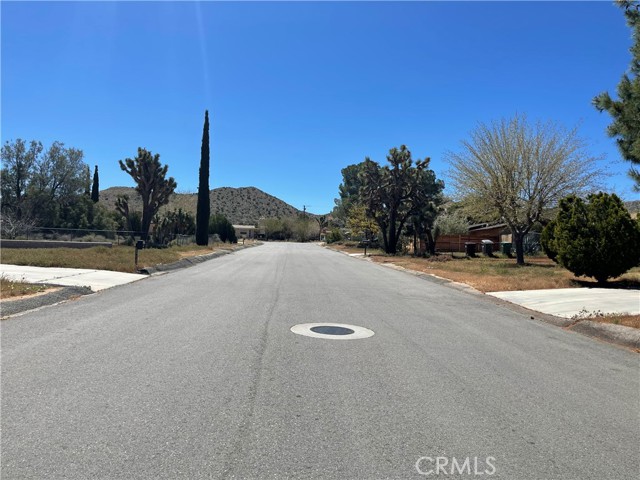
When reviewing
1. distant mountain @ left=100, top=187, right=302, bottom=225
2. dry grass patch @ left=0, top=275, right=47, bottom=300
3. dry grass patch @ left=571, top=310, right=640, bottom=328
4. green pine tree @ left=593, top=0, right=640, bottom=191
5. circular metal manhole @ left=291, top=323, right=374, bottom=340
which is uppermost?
distant mountain @ left=100, top=187, right=302, bottom=225

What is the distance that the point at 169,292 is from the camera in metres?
13.8

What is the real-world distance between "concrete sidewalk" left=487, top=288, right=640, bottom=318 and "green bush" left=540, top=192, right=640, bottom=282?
3.60ft

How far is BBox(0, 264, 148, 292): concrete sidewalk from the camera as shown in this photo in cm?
1461

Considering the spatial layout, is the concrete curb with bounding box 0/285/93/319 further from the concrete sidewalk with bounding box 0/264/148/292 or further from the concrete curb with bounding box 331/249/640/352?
the concrete curb with bounding box 331/249/640/352

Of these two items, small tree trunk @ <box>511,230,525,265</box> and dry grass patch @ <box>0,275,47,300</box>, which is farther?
small tree trunk @ <box>511,230,525,265</box>

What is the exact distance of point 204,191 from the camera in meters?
50.4

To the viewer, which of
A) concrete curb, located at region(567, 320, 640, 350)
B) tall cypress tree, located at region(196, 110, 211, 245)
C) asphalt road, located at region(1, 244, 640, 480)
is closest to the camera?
asphalt road, located at region(1, 244, 640, 480)

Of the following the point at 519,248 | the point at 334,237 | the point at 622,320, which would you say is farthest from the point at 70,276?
the point at 334,237

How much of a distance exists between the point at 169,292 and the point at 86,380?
8.55 metres

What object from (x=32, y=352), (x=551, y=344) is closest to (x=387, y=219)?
(x=551, y=344)

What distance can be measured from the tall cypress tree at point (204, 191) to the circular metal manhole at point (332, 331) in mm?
42789

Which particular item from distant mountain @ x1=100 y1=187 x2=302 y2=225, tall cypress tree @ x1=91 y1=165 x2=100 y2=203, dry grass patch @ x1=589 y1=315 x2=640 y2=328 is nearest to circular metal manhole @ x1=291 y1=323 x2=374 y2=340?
dry grass patch @ x1=589 y1=315 x2=640 y2=328

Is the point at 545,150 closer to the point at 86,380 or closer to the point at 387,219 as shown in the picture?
the point at 387,219

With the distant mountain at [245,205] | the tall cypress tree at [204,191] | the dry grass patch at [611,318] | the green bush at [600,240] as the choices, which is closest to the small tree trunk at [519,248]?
the green bush at [600,240]
